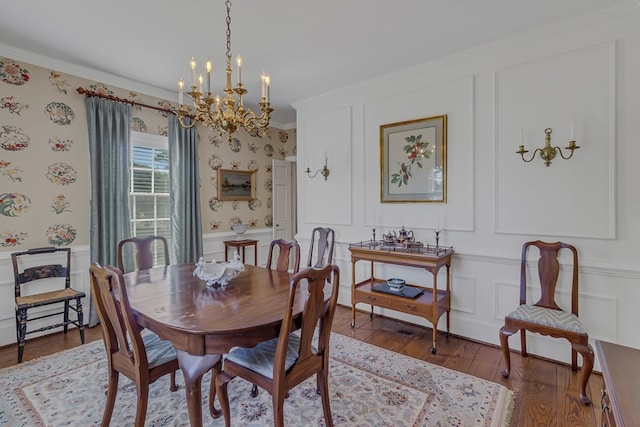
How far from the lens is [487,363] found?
8.59 ft

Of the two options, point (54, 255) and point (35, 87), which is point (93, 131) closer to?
point (35, 87)

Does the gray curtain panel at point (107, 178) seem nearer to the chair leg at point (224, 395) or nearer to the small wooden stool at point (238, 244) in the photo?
the small wooden stool at point (238, 244)

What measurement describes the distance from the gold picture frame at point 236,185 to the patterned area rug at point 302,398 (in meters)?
2.64

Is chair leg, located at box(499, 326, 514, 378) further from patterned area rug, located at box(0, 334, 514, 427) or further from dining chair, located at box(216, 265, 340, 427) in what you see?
dining chair, located at box(216, 265, 340, 427)

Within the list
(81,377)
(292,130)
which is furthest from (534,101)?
(81,377)

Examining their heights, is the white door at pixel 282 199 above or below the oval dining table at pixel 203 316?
above

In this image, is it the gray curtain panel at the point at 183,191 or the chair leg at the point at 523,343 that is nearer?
the chair leg at the point at 523,343

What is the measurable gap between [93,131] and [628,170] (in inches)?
190

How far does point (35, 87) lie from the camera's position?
10.1 ft

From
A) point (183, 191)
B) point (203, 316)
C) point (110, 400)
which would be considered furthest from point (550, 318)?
point (183, 191)

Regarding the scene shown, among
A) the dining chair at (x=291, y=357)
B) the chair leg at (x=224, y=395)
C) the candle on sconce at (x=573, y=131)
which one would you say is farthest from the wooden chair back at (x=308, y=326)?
the candle on sconce at (x=573, y=131)

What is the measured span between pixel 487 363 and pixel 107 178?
13.5ft

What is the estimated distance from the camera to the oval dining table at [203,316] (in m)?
1.48

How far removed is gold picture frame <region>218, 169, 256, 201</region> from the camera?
4.69 metres
